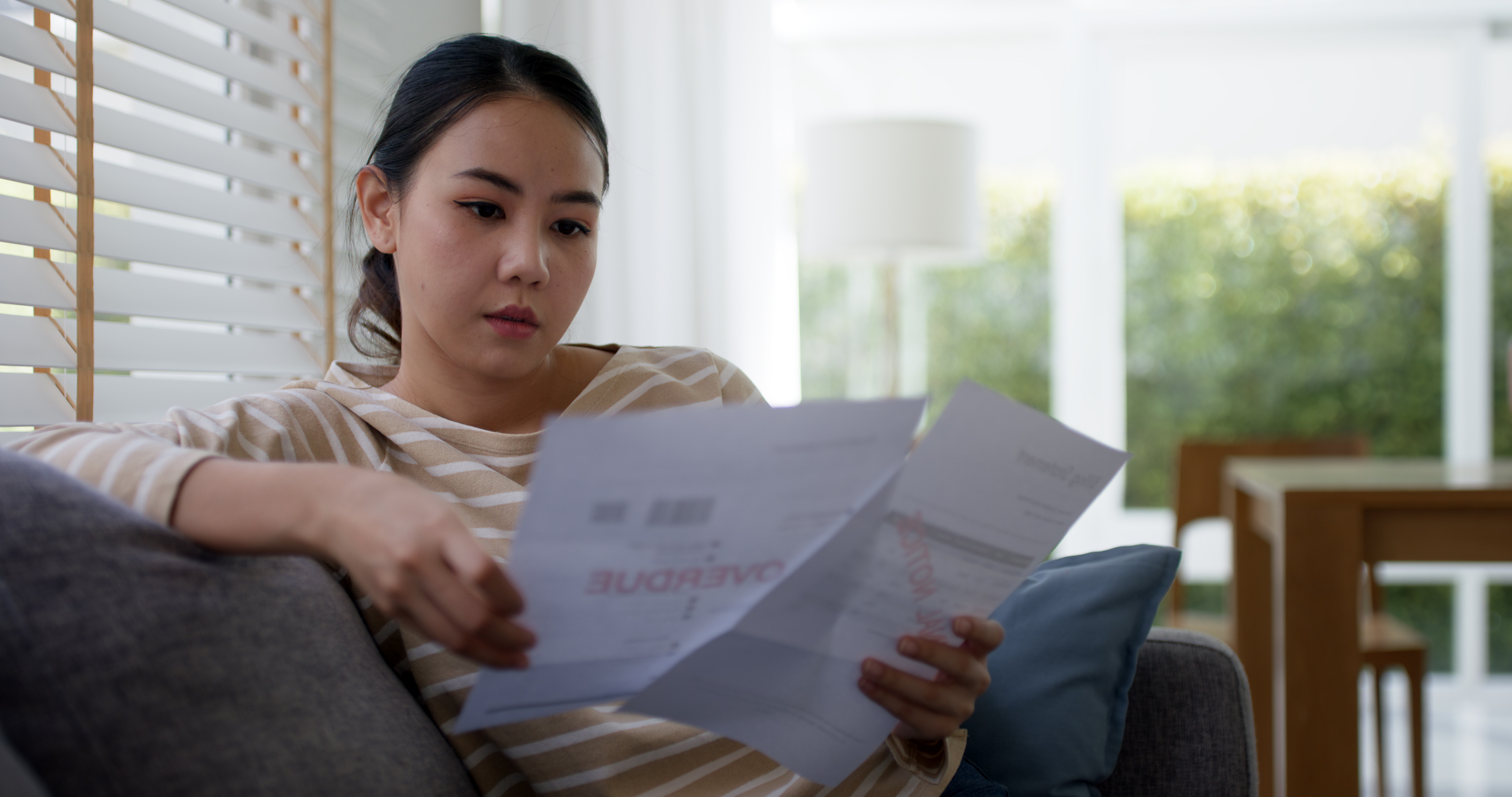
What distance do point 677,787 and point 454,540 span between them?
42 cm

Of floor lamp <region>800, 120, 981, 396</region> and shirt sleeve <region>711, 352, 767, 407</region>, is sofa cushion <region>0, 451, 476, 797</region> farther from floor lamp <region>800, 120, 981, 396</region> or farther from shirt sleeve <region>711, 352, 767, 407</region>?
floor lamp <region>800, 120, 981, 396</region>

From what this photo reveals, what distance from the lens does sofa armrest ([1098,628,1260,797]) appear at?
3.11ft

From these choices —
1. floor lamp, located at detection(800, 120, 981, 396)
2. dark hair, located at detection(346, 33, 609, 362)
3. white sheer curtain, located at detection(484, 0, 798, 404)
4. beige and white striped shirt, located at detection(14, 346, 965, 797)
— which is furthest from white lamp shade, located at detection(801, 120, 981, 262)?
beige and white striped shirt, located at detection(14, 346, 965, 797)

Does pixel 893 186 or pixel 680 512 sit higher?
pixel 893 186

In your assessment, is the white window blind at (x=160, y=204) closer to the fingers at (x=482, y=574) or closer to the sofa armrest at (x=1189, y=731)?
the fingers at (x=482, y=574)

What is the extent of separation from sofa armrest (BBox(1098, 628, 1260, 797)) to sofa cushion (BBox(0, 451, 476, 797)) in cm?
67

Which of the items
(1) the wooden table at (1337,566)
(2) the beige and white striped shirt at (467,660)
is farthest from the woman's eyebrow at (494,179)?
(1) the wooden table at (1337,566)

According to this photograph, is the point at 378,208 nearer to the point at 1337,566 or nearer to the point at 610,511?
the point at 610,511

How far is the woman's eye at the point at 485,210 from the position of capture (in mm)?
931

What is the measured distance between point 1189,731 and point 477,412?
76cm

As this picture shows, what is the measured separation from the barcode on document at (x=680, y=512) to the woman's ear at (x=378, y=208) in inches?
26.1

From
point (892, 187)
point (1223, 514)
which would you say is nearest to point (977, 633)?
point (1223, 514)

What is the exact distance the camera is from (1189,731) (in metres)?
0.96

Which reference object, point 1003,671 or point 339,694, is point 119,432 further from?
point 1003,671
